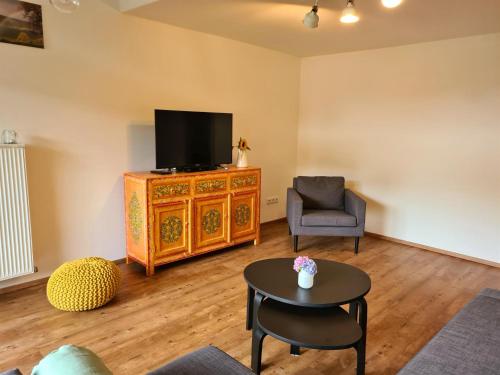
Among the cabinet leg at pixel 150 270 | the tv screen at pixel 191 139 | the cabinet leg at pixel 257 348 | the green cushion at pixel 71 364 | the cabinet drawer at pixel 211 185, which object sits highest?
the tv screen at pixel 191 139

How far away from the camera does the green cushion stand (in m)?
1.01

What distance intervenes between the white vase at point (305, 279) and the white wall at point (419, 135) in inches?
110

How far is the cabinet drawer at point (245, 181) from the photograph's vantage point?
3994 mm

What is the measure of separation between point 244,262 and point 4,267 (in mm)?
2065

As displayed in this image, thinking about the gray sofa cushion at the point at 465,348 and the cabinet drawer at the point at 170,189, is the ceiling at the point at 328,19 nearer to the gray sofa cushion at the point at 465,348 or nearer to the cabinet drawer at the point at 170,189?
the cabinet drawer at the point at 170,189

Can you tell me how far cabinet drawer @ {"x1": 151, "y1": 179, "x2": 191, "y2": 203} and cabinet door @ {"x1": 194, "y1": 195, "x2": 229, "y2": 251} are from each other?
0.19 meters

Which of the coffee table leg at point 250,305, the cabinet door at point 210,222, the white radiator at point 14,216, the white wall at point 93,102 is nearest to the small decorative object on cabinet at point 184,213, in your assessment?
the cabinet door at point 210,222

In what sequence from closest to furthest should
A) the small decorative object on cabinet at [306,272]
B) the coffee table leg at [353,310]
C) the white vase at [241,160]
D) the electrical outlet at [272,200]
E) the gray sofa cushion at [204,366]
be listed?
1. the gray sofa cushion at [204,366]
2. the small decorative object on cabinet at [306,272]
3. the coffee table leg at [353,310]
4. the white vase at [241,160]
5. the electrical outlet at [272,200]

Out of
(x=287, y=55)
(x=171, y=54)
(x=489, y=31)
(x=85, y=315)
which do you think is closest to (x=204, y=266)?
(x=85, y=315)

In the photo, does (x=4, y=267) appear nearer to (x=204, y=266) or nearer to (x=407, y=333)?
(x=204, y=266)

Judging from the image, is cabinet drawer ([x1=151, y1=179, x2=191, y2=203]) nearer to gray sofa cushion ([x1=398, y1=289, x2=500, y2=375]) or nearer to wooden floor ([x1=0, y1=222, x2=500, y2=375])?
wooden floor ([x1=0, y1=222, x2=500, y2=375])

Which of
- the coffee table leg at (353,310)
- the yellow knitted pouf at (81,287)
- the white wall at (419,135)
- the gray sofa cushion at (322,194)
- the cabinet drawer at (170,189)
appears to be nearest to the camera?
the coffee table leg at (353,310)

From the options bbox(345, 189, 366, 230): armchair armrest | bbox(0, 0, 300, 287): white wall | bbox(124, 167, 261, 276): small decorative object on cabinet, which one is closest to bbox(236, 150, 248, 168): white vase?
bbox(124, 167, 261, 276): small decorative object on cabinet

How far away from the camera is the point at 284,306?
211 centimetres
